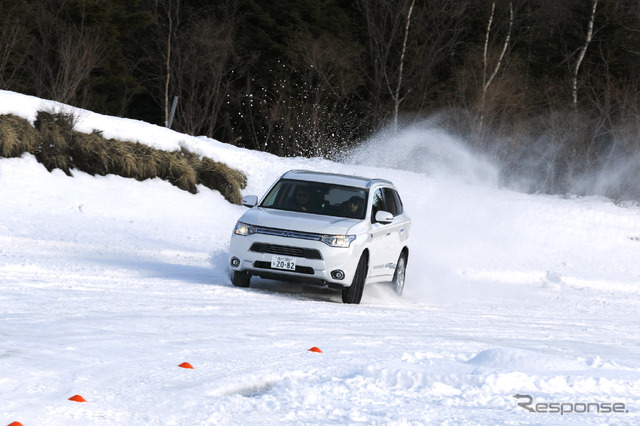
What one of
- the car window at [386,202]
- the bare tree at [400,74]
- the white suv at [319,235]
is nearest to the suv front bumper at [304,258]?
the white suv at [319,235]

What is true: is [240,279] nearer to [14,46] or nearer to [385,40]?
[14,46]

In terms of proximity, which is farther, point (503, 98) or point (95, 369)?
point (503, 98)

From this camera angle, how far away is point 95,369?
6.84 m

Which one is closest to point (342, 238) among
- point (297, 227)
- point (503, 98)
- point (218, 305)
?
point (297, 227)

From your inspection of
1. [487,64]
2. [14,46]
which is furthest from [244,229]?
[487,64]

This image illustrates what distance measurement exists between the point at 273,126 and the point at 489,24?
10.2 m

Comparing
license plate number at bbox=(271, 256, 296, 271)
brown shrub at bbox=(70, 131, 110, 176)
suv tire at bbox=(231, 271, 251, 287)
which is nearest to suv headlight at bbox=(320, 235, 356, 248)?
license plate number at bbox=(271, 256, 296, 271)

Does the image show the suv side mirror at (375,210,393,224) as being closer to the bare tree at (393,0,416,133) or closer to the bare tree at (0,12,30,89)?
the bare tree at (0,12,30,89)

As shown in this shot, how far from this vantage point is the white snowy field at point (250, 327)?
6.23 m

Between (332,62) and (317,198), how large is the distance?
29899 mm

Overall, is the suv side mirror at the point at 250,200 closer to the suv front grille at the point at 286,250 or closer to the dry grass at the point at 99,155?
the suv front grille at the point at 286,250

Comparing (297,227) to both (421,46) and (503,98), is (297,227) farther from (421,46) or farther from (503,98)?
(421,46)

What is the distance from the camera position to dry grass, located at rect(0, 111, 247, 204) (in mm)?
21219

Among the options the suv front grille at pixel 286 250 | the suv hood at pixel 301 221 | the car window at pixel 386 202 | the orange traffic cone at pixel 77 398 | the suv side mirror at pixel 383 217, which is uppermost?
the car window at pixel 386 202
